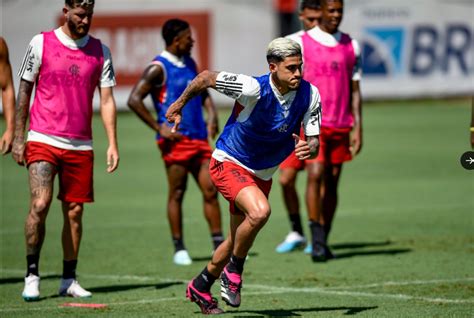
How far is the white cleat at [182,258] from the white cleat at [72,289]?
1988mm

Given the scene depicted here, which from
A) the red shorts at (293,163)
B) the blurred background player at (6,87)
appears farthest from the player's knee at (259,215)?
the red shorts at (293,163)

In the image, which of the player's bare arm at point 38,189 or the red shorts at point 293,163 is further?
the red shorts at point 293,163

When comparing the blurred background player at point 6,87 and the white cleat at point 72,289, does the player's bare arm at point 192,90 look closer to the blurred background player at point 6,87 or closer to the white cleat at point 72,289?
the blurred background player at point 6,87

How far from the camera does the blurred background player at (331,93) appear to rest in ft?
40.5

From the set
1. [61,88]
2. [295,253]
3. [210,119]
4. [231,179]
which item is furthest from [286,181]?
[231,179]

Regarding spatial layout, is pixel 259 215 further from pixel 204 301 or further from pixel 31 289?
pixel 31 289

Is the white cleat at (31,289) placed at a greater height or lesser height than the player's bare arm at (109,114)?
lesser

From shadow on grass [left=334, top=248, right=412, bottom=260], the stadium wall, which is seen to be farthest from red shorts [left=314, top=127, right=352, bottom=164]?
the stadium wall

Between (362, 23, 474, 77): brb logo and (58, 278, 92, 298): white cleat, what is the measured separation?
892 inches

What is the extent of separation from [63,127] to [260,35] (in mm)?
21951

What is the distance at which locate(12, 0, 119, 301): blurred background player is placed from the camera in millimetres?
10141

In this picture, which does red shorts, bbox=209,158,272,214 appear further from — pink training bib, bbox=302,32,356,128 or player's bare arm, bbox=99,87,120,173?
pink training bib, bbox=302,32,356,128

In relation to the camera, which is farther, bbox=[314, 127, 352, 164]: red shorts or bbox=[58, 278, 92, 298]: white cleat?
bbox=[314, 127, 352, 164]: red shorts

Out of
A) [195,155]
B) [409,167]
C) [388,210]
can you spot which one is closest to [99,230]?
[195,155]
